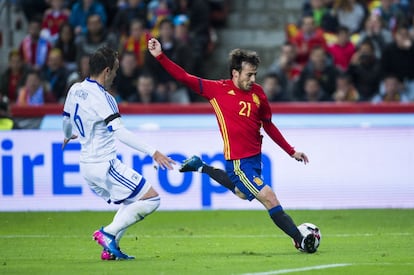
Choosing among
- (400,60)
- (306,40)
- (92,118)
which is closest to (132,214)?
(92,118)

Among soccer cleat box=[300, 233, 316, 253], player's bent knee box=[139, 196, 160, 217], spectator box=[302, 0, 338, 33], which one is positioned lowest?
soccer cleat box=[300, 233, 316, 253]

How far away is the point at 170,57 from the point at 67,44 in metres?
2.42

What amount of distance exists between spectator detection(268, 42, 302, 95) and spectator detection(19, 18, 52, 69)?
4.38 metres

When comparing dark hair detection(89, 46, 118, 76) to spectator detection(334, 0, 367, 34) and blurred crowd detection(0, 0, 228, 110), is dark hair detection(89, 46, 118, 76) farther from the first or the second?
spectator detection(334, 0, 367, 34)

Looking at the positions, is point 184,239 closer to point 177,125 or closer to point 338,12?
point 177,125

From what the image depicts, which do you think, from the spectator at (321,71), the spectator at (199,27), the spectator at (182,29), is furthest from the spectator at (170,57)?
the spectator at (321,71)


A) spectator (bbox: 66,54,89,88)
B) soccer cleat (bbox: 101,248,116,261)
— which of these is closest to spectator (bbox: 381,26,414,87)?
spectator (bbox: 66,54,89,88)

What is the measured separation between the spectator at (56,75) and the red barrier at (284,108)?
8.03ft

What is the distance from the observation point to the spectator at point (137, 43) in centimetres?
1952

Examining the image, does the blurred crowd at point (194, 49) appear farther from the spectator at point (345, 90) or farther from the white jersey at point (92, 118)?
the white jersey at point (92, 118)

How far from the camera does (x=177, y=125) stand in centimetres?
1647

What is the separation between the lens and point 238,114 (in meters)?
10.7

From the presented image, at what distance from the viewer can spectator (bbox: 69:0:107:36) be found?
2055 centimetres

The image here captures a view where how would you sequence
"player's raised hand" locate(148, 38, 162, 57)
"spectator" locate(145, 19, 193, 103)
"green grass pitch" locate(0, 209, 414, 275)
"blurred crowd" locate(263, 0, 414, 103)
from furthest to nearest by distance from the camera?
"spectator" locate(145, 19, 193, 103) → "blurred crowd" locate(263, 0, 414, 103) → "player's raised hand" locate(148, 38, 162, 57) → "green grass pitch" locate(0, 209, 414, 275)
